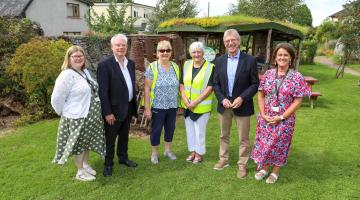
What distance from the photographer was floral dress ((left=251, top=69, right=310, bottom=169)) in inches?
154

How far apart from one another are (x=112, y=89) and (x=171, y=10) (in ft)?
84.0

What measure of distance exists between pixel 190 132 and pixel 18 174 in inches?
106

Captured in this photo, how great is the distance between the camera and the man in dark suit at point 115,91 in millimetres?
4125

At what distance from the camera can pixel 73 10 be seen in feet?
85.7

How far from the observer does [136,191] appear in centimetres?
419

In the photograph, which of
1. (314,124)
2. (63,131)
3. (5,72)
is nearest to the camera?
(63,131)

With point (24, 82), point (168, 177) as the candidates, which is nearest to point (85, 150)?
point (168, 177)

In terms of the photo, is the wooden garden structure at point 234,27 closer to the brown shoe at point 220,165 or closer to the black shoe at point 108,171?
the brown shoe at point 220,165

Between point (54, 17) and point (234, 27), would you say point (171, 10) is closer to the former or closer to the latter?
point (54, 17)

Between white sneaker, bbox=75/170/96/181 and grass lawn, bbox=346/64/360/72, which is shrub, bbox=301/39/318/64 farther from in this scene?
white sneaker, bbox=75/170/96/181

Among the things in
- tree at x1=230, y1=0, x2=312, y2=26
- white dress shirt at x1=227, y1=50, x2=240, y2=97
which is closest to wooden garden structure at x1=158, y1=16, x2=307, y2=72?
white dress shirt at x1=227, y1=50, x2=240, y2=97

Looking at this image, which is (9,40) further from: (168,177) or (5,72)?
(168,177)

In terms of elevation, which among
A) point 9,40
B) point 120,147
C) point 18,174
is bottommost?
point 18,174

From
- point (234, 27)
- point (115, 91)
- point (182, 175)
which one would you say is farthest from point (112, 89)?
point (234, 27)
